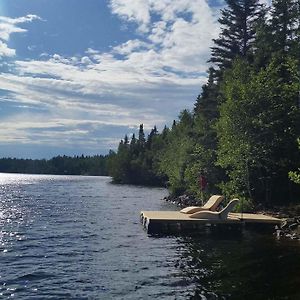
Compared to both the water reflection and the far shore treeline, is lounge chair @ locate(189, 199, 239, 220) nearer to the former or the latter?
the water reflection

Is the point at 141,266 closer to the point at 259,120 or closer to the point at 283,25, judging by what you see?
the point at 259,120

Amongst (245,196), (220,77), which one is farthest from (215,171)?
(220,77)

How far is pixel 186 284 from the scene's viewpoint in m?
16.0

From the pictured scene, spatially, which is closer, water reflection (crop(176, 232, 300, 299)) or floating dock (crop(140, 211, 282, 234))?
water reflection (crop(176, 232, 300, 299))

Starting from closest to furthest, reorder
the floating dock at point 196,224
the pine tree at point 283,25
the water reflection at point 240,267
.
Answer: the water reflection at point 240,267, the floating dock at point 196,224, the pine tree at point 283,25

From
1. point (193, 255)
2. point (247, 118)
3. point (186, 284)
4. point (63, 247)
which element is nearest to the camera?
point (186, 284)

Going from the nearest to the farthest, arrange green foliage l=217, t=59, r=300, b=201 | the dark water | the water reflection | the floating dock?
the water reflection → the dark water → the floating dock → green foliage l=217, t=59, r=300, b=201

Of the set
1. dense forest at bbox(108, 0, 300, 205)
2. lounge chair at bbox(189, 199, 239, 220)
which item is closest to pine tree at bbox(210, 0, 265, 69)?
dense forest at bbox(108, 0, 300, 205)

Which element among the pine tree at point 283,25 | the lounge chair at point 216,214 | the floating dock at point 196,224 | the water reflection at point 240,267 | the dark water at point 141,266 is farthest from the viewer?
the pine tree at point 283,25

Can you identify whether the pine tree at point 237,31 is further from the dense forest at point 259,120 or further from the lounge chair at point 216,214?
the lounge chair at point 216,214

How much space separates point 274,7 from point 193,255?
118ft

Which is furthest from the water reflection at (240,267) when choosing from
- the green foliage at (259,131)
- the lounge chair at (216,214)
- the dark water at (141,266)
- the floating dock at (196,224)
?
the green foliage at (259,131)

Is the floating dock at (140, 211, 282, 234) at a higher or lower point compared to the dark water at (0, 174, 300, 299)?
higher

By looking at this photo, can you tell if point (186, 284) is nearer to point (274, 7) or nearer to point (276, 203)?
point (276, 203)
